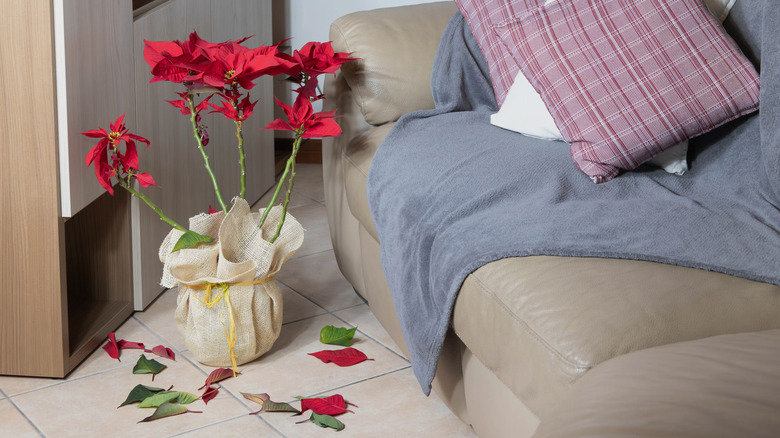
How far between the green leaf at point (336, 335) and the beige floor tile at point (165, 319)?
0.30 meters

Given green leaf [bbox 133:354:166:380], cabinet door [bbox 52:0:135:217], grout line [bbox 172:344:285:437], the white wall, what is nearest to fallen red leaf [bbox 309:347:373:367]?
grout line [bbox 172:344:285:437]

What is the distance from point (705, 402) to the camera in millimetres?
685

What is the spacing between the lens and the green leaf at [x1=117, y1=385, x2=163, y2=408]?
1.59m

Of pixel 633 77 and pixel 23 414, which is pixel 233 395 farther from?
pixel 633 77

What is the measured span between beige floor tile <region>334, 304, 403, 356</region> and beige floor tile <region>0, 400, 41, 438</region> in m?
0.73

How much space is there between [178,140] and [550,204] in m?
1.17

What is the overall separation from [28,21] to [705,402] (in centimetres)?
134

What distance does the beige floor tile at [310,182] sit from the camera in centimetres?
295

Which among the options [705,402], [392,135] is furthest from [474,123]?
[705,402]

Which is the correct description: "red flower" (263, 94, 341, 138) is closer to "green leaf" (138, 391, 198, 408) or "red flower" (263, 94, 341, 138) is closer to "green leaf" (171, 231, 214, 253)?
"green leaf" (171, 231, 214, 253)

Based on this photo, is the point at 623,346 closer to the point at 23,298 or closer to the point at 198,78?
the point at 198,78

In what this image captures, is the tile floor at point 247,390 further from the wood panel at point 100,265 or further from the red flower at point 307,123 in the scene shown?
the red flower at point 307,123

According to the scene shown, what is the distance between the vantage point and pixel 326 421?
1.52 m

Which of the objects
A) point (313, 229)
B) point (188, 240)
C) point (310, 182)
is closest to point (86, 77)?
point (188, 240)
